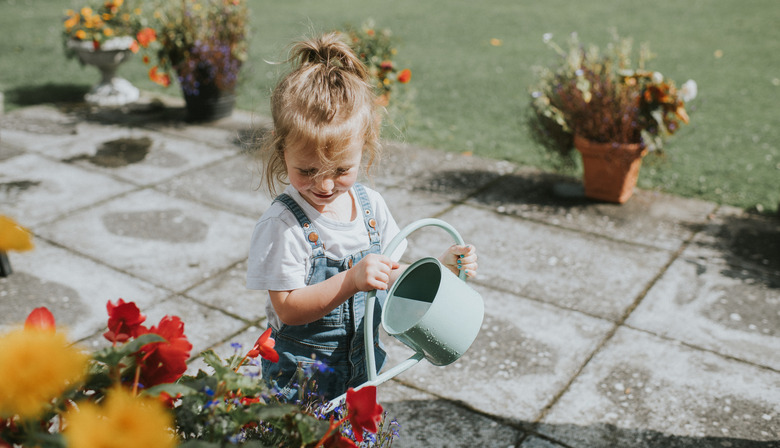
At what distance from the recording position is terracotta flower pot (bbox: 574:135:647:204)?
4254 mm

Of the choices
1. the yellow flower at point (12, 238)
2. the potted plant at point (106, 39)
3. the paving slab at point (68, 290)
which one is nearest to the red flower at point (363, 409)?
the yellow flower at point (12, 238)

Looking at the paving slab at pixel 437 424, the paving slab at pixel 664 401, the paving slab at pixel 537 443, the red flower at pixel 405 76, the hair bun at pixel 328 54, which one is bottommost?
the paving slab at pixel 437 424

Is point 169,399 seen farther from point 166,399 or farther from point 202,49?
point 202,49

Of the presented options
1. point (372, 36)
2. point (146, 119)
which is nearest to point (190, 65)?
point (146, 119)

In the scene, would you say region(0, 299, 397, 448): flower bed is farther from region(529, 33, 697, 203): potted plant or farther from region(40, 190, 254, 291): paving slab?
region(529, 33, 697, 203): potted plant

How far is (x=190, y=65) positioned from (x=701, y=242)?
13.2ft

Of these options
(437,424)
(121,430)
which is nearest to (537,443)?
(437,424)

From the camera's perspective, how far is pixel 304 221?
1737 millimetres

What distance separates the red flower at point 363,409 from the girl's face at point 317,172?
2.10 feet

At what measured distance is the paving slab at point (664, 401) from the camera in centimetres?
246

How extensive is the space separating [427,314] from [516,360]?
5.25ft

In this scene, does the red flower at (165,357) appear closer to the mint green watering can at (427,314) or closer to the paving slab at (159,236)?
the mint green watering can at (427,314)

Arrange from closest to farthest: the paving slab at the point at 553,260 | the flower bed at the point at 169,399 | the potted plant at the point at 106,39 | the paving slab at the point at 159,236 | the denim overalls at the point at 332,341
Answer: the flower bed at the point at 169,399 → the denim overalls at the point at 332,341 → the paving slab at the point at 553,260 → the paving slab at the point at 159,236 → the potted plant at the point at 106,39

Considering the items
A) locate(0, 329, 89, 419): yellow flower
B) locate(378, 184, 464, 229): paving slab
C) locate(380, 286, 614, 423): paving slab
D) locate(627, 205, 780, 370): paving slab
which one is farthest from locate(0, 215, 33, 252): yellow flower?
locate(378, 184, 464, 229): paving slab
